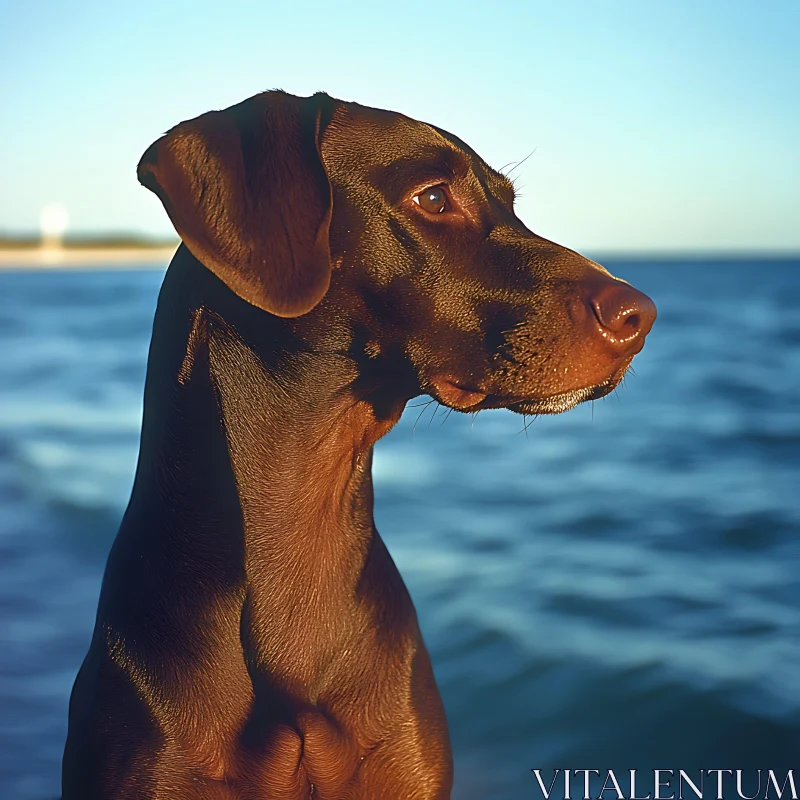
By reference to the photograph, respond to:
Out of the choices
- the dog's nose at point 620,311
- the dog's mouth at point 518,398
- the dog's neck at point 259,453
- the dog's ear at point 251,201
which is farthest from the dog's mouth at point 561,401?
the dog's ear at point 251,201

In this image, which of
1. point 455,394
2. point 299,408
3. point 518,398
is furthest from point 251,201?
point 518,398

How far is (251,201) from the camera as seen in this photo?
7.55 feet

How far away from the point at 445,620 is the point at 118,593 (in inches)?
158

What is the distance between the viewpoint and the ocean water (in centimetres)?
521

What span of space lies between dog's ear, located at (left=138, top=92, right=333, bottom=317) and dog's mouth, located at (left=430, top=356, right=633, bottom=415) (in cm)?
37

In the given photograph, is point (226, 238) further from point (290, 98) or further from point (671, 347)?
point (671, 347)

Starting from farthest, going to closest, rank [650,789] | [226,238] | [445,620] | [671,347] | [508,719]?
[671,347] → [445,620] → [508,719] → [650,789] → [226,238]

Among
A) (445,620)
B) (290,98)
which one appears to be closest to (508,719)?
(445,620)

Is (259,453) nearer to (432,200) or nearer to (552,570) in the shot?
(432,200)

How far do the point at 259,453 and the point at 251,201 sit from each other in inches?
21.9

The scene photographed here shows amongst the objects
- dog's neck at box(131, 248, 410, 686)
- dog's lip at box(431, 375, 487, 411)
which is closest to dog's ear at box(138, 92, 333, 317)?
dog's neck at box(131, 248, 410, 686)

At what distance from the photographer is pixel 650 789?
4.79 metres

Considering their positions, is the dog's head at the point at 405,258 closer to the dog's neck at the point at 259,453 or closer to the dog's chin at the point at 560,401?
the dog's chin at the point at 560,401

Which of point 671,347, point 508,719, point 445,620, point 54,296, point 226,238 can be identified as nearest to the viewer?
point 226,238
